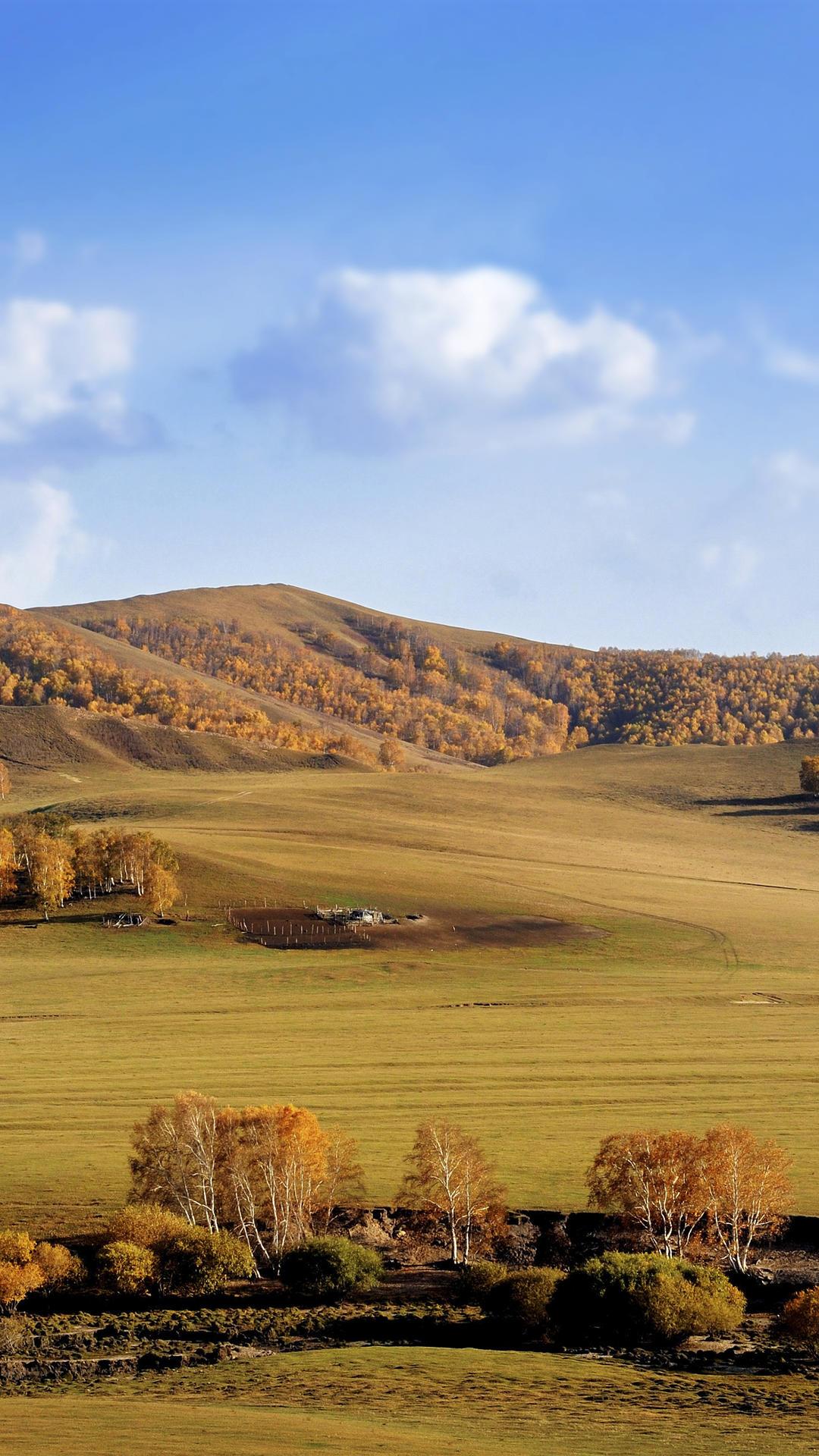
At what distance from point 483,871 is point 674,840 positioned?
39.2 metres

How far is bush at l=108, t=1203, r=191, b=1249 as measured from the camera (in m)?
47.5

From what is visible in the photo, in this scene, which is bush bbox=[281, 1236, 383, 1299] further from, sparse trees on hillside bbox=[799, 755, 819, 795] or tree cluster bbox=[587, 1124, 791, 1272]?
sparse trees on hillside bbox=[799, 755, 819, 795]

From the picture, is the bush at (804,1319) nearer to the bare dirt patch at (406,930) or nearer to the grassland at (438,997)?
the grassland at (438,997)

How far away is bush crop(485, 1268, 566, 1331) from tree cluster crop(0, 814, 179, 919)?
7120 cm

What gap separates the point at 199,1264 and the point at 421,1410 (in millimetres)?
15253

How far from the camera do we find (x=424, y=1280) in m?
47.6

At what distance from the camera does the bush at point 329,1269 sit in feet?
151

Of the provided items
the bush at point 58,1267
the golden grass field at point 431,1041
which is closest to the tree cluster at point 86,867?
the golden grass field at point 431,1041

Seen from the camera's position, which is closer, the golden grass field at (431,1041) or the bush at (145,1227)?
the golden grass field at (431,1041)

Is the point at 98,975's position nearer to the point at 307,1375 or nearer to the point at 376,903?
the point at 376,903

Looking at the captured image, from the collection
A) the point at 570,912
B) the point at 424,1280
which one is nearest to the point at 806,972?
the point at 570,912

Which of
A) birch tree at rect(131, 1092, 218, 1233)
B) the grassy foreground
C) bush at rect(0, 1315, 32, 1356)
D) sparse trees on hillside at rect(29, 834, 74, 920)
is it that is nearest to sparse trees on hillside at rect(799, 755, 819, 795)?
sparse trees on hillside at rect(29, 834, 74, 920)

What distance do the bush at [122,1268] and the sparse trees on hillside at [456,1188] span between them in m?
10.2

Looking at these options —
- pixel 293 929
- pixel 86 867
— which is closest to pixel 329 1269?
pixel 293 929
